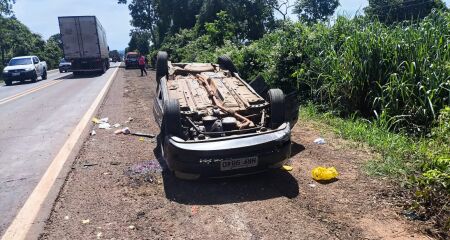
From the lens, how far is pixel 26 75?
24.2 metres

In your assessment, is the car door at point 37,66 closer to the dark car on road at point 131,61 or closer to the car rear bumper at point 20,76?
the car rear bumper at point 20,76

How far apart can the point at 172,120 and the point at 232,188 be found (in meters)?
1.19

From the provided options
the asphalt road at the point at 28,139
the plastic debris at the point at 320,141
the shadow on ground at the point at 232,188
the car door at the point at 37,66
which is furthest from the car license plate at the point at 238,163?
the car door at the point at 37,66

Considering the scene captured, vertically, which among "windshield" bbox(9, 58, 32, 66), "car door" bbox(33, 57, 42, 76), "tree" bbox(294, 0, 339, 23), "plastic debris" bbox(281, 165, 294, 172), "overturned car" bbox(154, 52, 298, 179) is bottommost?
"plastic debris" bbox(281, 165, 294, 172)

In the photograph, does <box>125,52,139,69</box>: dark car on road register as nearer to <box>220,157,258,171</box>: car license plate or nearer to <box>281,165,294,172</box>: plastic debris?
<box>281,165,294,172</box>: plastic debris

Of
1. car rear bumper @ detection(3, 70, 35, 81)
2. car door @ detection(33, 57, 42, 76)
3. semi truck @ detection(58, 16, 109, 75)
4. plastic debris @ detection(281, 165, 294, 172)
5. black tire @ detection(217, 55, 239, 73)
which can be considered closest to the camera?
plastic debris @ detection(281, 165, 294, 172)

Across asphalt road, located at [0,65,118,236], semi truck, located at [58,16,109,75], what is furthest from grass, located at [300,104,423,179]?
semi truck, located at [58,16,109,75]

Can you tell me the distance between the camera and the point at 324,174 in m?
4.83

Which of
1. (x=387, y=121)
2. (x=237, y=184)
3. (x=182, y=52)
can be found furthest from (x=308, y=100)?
(x=182, y=52)

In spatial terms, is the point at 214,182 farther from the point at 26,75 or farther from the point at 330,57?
the point at 26,75

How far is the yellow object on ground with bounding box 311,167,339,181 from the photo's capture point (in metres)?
4.81

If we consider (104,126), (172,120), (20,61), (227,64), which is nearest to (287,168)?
(172,120)

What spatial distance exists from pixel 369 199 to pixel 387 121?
2943 millimetres

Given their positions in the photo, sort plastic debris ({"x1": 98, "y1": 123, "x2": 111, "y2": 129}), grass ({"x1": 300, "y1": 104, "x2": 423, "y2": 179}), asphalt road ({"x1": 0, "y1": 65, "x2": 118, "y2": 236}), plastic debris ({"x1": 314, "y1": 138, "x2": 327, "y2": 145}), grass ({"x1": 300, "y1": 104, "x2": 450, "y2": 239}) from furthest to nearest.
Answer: plastic debris ({"x1": 98, "y1": 123, "x2": 111, "y2": 129}), plastic debris ({"x1": 314, "y1": 138, "x2": 327, "y2": 145}), grass ({"x1": 300, "y1": 104, "x2": 423, "y2": 179}), asphalt road ({"x1": 0, "y1": 65, "x2": 118, "y2": 236}), grass ({"x1": 300, "y1": 104, "x2": 450, "y2": 239})
